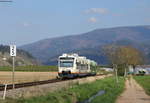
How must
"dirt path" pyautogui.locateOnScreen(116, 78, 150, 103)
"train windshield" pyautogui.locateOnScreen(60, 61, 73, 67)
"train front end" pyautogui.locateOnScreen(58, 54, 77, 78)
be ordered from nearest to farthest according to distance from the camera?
"dirt path" pyautogui.locateOnScreen(116, 78, 150, 103) < "train front end" pyautogui.locateOnScreen(58, 54, 77, 78) < "train windshield" pyautogui.locateOnScreen(60, 61, 73, 67)

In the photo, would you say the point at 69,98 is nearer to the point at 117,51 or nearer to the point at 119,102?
the point at 119,102

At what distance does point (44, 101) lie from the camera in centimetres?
2895

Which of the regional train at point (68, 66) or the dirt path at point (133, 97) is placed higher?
the regional train at point (68, 66)

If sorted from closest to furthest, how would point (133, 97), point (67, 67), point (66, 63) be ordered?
point (133, 97), point (67, 67), point (66, 63)

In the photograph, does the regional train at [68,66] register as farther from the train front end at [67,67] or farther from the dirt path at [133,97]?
the dirt path at [133,97]

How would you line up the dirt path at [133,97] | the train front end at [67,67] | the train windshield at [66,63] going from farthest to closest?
1. the train windshield at [66,63]
2. the train front end at [67,67]
3. the dirt path at [133,97]

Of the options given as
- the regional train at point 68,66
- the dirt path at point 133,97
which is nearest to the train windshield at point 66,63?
the regional train at point 68,66

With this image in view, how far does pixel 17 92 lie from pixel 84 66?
46.2 meters

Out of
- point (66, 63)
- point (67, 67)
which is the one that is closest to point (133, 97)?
point (67, 67)

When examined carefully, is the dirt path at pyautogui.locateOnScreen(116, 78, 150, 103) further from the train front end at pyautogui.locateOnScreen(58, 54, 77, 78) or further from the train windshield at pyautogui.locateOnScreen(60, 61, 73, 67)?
the train windshield at pyautogui.locateOnScreen(60, 61, 73, 67)

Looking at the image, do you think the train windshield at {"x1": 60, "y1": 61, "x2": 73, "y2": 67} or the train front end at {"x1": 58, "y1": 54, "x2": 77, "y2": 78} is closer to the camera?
the train front end at {"x1": 58, "y1": 54, "x2": 77, "y2": 78}

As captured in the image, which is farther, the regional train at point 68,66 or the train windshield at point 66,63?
the train windshield at point 66,63

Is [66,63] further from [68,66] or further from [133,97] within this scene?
[133,97]

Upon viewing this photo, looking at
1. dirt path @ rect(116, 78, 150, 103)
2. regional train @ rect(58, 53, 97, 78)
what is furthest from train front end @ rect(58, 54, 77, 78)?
dirt path @ rect(116, 78, 150, 103)
